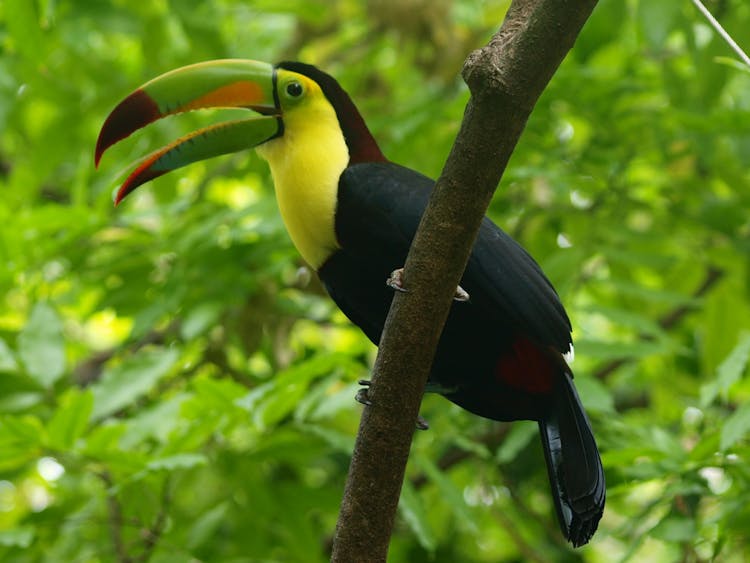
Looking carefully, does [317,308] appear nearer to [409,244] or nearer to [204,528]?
[204,528]

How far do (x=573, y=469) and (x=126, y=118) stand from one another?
1557 mm

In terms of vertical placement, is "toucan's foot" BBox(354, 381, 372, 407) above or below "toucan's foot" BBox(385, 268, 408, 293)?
below

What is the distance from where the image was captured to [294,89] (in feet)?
11.6

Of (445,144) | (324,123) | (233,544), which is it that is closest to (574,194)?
(445,144)

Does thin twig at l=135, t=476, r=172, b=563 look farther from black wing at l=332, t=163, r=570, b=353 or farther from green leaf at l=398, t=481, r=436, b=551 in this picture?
black wing at l=332, t=163, r=570, b=353

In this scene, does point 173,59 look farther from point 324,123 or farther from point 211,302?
point 324,123

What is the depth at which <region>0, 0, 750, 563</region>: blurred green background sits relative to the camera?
346 centimetres

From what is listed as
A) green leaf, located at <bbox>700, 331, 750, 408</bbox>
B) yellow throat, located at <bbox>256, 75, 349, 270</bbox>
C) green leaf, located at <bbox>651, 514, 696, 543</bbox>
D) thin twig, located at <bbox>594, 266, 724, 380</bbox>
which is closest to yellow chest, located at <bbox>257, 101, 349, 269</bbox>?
yellow throat, located at <bbox>256, 75, 349, 270</bbox>

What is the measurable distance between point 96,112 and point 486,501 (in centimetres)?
243

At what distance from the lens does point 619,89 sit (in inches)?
160

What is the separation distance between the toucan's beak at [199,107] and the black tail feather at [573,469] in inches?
48.3

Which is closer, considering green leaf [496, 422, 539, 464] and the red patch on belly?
the red patch on belly

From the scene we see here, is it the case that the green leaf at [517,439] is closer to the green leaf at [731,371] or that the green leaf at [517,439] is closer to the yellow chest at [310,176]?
the green leaf at [731,371]

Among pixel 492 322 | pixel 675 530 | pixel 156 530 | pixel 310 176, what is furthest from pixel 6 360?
pixel 675 530
